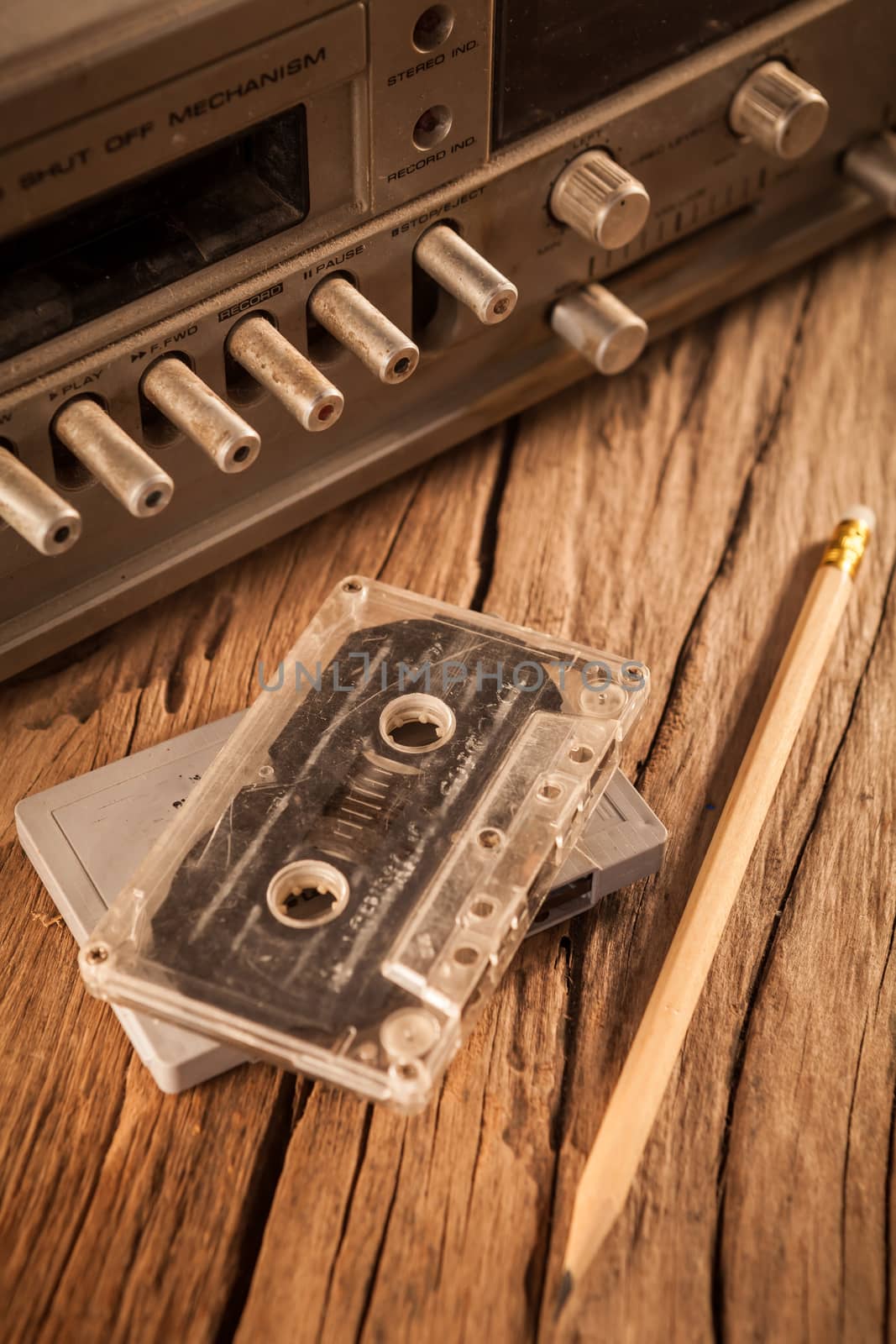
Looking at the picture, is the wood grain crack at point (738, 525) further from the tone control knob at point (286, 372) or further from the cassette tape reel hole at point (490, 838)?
the tone control knob at point (286, 372)

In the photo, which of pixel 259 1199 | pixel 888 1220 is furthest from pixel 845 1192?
pixel 259 1199

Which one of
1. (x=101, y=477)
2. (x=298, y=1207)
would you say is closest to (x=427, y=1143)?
(x=298, y=1207)

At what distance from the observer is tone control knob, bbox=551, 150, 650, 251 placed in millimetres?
738

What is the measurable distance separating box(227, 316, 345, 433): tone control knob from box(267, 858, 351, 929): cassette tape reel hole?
186 mm

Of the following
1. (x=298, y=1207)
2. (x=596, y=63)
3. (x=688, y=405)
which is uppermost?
(x=596, y=63)

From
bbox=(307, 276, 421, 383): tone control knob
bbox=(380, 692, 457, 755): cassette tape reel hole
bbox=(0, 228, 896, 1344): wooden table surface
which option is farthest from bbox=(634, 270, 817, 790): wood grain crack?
bbox=(307, 276, 421, 383): tone control knob

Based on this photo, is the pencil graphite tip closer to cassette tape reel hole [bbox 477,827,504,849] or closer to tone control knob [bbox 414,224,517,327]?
cassette tape reel hole [bbox 477,827,504,849]

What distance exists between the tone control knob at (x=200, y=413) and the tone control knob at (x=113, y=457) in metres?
0.02

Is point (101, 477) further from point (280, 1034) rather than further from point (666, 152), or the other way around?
point (666, 152)

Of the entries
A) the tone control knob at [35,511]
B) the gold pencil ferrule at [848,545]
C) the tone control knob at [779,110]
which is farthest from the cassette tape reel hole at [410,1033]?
the tone control knob at [779,110]

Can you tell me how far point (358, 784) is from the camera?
66cm

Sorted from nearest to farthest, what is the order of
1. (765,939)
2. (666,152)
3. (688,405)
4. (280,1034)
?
(280,1034), (765,939), (666,152), (688,405)

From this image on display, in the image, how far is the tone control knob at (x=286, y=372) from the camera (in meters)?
0.67

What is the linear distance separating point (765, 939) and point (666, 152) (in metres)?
0.39
